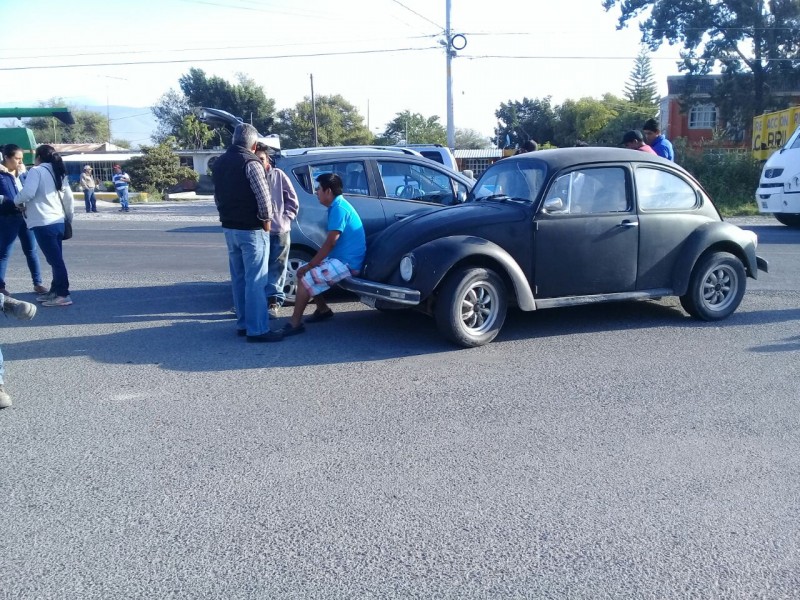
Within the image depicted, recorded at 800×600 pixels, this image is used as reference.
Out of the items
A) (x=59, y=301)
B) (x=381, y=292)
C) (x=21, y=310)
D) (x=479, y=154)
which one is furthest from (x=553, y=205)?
(x=479, y=154)

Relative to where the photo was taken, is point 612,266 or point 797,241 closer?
point 612,266

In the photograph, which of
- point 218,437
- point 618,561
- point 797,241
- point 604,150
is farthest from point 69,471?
point 797,241

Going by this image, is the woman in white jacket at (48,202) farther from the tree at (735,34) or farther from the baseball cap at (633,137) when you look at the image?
the tree at (735,34)

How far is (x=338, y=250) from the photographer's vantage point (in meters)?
7.11

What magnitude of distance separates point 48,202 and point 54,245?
0.48 meters

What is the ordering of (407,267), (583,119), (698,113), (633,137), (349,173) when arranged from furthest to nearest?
(583,119)
(698,113)
(633,137)
(349,173)
(407,267)

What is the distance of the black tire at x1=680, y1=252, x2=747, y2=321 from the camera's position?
24.3ft

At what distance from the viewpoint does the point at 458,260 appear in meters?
6.35

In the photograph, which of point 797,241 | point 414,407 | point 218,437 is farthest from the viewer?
point 797,241

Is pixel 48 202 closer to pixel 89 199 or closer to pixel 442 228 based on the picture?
pixel 442 228

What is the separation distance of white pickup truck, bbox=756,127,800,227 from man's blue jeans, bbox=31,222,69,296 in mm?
14231

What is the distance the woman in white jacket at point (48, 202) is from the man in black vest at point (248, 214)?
2617 millimetres

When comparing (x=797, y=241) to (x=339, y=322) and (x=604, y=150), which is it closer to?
(x=604, y=150)

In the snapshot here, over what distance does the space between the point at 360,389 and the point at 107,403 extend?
1.80 metres
